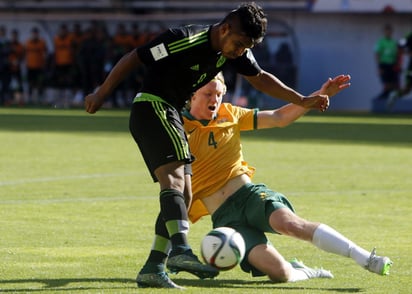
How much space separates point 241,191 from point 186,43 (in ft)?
4.02

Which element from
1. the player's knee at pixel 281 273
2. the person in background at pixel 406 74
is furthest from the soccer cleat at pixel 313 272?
the person in background at pixel 406 74

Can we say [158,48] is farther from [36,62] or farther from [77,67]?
[77,67]

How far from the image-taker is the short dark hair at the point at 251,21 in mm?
7281

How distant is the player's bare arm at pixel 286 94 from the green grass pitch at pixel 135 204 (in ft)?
4.00

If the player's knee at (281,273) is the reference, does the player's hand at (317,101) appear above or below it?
above

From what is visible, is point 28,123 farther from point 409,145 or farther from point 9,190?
point 9,190

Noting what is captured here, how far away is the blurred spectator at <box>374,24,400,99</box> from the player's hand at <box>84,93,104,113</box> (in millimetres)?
28182

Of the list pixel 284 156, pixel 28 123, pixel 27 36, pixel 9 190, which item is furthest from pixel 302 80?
pixel 9 190

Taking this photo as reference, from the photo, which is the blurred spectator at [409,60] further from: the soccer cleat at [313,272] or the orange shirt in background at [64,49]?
the soccer cleat at [313,272]

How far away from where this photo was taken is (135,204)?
493 inches

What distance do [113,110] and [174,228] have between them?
94.4 feet

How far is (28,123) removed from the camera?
27406 millimetres

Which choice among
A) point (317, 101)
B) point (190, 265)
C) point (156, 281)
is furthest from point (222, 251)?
point (317, 101)

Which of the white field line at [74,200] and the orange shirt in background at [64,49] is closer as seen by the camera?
the white field line at [74,200]
